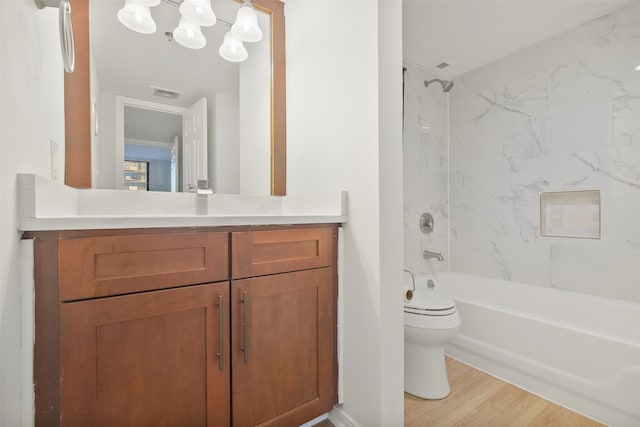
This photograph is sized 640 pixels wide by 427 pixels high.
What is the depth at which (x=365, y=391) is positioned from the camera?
123 cm

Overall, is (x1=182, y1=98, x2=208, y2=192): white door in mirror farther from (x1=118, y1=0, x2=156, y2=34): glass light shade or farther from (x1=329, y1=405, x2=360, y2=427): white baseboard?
(x1=329, y1=405, x2=360, y2=427): white baseboard

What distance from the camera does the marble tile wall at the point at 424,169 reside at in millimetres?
2537

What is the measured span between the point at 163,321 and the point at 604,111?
2744mm

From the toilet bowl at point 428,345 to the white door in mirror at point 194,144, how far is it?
4.45ft

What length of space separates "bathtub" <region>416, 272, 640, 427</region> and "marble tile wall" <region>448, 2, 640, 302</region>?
13 centimetres

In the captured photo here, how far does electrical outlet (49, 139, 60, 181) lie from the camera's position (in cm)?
103

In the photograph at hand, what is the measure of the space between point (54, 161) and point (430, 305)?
71.8 inches

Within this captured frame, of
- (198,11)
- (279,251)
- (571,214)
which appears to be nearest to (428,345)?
(279,251)

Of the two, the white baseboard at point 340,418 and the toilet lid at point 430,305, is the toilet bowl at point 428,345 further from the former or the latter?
the white baseboard at point 340,418

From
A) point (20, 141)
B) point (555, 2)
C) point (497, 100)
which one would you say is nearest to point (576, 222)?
point (497, 100)

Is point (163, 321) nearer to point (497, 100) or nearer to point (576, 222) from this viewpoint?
point (576, 222)

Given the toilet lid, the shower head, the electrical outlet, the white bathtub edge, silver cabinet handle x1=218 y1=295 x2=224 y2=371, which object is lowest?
the white bathtub edge

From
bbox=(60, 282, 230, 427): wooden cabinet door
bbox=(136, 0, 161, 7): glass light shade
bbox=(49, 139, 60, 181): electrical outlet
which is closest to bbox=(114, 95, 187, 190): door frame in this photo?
bbox=(49, 139, 60, 181): electrical outlet

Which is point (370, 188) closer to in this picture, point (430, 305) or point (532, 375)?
point (430, 305)
